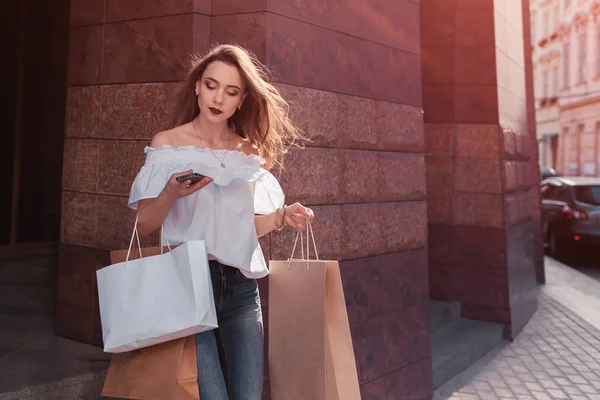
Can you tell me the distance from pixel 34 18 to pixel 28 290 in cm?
362

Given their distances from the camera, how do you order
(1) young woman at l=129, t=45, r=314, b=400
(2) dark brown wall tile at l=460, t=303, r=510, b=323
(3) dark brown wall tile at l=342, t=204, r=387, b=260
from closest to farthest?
(1) young woman at l=129, t=45, r=314, b=400 < (3) dark brown wall tile at l=342, t=204, r=387, b=260 < (2) dark brown wall tile at l=460, t=303, r=510, b=323

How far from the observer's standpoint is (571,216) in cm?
1162

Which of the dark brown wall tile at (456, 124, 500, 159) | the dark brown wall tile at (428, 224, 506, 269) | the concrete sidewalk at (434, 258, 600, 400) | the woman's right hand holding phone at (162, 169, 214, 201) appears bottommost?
the concrete sidewalk at (434, 258, 600, 400)

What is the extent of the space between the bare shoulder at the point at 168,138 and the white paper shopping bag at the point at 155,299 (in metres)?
0.53

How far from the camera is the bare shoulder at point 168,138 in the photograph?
240 cm

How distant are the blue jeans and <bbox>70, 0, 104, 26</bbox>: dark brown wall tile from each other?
7.96 feet

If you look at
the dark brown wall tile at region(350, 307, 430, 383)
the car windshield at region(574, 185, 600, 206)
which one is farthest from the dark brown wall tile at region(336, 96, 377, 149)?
the car windshield at region(574, 185, 600, 206)

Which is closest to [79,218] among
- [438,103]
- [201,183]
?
[201,183]

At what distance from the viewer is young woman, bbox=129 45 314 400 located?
2.28 m

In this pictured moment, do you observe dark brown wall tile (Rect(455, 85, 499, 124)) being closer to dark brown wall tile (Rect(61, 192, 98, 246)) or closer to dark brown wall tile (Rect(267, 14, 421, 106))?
dark brown wall tile (Rect(267, 14, 421, 106))

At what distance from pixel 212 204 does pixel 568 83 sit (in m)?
37.4

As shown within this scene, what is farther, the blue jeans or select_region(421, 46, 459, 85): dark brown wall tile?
select_region(421, 46, 459, 85): dark brown wall tile

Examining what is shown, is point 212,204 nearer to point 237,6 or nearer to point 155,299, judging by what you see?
point 155,299

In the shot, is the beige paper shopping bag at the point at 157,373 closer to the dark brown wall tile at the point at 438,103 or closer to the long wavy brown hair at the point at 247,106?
the long wavy brown hair at the point at 247,106
